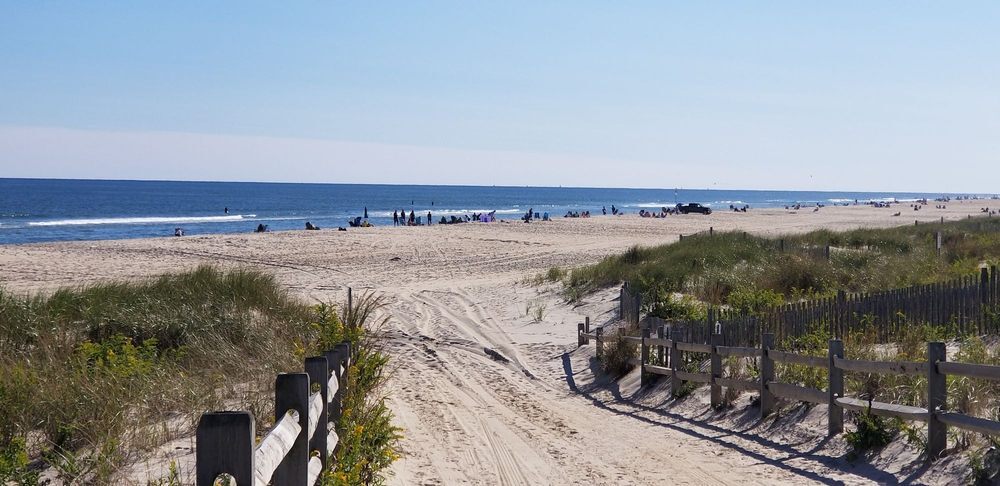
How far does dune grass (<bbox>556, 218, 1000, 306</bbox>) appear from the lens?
685 inches

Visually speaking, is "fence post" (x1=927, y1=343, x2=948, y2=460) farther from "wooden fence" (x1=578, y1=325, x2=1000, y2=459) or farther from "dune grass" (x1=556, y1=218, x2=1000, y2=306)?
"dune grass" (x1=556, y1=218, x2=1000, y2=306)

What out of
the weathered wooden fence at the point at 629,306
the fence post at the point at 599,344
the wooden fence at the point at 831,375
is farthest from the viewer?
the weathered wooden fence at the point at 629,306

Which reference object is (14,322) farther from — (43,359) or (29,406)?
(29,406)

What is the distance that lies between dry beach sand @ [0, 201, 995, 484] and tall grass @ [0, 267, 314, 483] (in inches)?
28.3

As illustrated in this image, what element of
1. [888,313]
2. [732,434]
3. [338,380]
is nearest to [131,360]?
[338,380]

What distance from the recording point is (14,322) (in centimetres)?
891

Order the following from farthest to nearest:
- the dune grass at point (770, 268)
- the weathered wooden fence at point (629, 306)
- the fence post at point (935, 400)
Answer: the dune grass at point (770, 268) < the weathered wooden fence at point (629, 306) < the fence post at point (935, 400)

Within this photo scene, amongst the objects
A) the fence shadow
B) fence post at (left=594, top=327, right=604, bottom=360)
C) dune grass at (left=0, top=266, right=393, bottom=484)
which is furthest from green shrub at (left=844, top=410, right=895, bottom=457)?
fence post at (left=594, top=327, right=604, bottom=360)

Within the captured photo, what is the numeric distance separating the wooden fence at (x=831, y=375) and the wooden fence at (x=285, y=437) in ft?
15.3

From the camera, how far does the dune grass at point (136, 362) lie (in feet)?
18.9

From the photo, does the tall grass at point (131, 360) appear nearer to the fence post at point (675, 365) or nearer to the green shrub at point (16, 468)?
the green shrub at point (16, 468)

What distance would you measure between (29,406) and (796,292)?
13757mm

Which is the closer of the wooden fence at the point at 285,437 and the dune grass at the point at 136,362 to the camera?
the wooden fence at the point at 285,437

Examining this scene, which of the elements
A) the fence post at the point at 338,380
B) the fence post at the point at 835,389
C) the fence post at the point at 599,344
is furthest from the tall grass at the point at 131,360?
the fence post at the point at 835,389
